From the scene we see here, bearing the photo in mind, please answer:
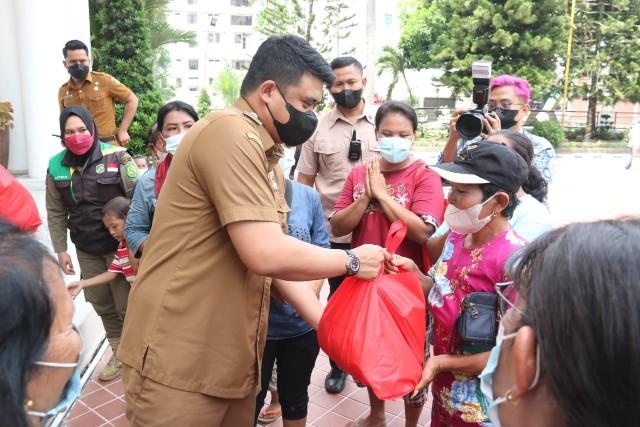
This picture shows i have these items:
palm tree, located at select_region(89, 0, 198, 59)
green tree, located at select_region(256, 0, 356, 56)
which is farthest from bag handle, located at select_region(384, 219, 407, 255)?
green tree, located at select_region(256, 0, 356, 56)

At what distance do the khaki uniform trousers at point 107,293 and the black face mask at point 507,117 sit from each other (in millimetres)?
2617

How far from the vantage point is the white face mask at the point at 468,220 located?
6.79 ft

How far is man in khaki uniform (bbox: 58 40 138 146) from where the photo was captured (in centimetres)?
552

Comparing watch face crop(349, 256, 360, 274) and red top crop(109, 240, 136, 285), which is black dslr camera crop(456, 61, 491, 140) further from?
red top crop(109, 240, 136, 285)

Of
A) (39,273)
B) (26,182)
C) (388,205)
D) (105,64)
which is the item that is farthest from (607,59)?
(39,273)

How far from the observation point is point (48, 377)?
1062 millimetres

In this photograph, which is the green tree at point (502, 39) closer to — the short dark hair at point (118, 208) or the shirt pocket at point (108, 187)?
the shirt pocket at point (108, 187)

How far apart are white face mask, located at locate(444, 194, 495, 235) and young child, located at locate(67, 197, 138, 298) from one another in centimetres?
215

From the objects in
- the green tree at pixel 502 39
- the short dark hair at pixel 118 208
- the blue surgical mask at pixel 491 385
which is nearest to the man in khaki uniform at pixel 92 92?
the short dark hair at pixel 118 208

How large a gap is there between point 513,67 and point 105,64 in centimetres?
1886

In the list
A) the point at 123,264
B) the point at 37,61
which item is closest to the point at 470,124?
the point at 123,264

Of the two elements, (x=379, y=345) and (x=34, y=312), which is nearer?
(x=34, y=312)

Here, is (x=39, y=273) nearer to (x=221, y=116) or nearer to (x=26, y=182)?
(x=221, y=116)

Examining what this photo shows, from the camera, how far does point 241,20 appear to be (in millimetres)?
60312
